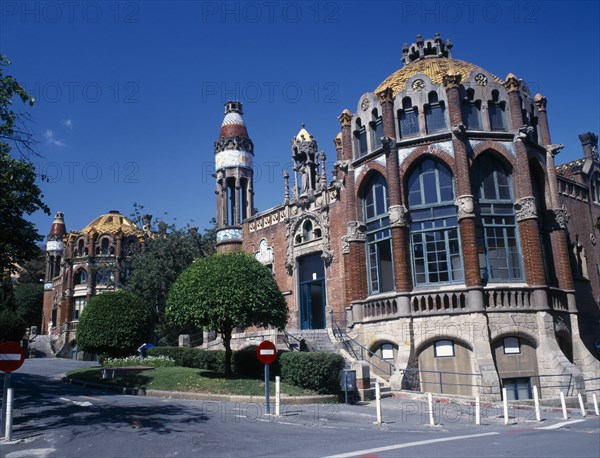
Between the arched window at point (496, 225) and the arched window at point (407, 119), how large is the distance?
3.11m

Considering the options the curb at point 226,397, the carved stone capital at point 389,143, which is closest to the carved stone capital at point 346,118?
the carved stone capital at point 389,143

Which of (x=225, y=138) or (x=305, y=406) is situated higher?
(x=225, y=138)

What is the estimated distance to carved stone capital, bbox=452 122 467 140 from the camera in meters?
22.1

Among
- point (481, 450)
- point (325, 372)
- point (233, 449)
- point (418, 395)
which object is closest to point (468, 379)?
point (418, 395)

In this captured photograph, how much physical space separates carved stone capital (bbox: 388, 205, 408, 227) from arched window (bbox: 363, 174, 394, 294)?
102 centimetres

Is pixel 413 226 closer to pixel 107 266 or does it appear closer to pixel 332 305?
pixel 332 305

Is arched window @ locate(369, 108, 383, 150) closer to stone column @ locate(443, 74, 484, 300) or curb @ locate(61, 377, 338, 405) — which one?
stone column @ locate(443, 74, 484, 300)

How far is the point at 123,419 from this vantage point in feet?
A: 44.1

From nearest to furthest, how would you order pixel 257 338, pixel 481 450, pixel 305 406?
pixel 481 450 → pixel 305 406 → pixel 257 338

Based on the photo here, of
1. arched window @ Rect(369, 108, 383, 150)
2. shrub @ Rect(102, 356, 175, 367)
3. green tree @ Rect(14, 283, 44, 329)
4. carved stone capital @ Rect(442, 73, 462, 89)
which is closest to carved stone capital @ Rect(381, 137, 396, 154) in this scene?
arched window @ Rect(369, 108, 383, 150)

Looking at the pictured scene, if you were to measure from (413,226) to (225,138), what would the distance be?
18016 mm

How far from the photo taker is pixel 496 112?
2362 cm

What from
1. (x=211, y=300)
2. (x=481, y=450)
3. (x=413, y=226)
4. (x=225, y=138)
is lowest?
(x=481, y=450)

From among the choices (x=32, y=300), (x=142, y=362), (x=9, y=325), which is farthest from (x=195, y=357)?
(x=32, y=300)
